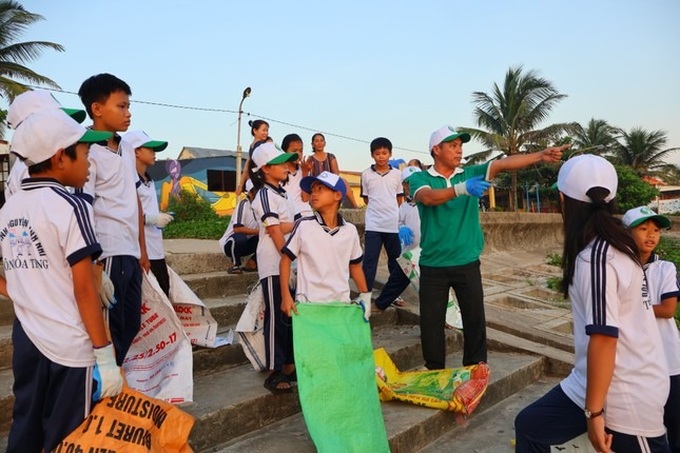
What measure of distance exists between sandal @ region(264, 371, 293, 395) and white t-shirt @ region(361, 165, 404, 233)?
8.32 feet

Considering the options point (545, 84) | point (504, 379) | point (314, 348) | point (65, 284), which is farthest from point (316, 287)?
point (545, 84)

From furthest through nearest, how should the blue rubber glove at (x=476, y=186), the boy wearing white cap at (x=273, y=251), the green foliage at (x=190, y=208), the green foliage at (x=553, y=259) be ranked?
the green foliage at (x=553, y=259), the green foliage at (x=190, y=208), the boy wearing white cap at (x=273, y=251), the blue rubber glove at (x=476, y=186)

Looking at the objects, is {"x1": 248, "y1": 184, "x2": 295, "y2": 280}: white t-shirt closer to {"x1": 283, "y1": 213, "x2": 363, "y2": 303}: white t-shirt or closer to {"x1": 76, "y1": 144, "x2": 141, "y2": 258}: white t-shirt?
{"x1": 283, "y1": 213, "x2": 363, "y2": 303}: white t-shirt

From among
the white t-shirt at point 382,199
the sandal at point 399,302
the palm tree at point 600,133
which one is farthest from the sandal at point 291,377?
the palm tree at point 600,133

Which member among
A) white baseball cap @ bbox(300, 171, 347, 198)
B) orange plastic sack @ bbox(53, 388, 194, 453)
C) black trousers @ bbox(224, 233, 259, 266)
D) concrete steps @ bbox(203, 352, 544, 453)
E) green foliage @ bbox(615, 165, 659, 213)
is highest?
green foliage @ bbox(615, 165, 659, 213)

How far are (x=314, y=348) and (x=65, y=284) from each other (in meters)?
1.39

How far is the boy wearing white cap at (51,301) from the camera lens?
192 cm

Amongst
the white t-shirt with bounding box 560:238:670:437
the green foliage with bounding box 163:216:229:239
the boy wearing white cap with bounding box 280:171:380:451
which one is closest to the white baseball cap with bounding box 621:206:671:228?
the white t-shirt with bounding box 560:238:670:437

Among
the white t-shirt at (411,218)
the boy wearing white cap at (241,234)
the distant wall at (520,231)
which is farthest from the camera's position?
the distant wall at (520,231)

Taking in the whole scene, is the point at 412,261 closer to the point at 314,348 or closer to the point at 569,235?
the point at 314,348

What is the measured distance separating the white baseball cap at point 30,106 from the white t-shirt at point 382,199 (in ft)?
11.6

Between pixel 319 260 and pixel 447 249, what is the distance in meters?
1.09

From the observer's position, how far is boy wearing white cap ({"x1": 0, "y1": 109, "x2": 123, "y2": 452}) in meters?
1.92

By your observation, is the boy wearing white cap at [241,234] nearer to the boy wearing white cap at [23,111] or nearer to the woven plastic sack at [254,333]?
the woven plastic sack at [254,333]
